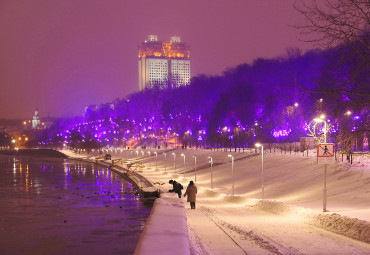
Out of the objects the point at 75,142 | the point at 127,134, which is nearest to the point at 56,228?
the point at 127,134

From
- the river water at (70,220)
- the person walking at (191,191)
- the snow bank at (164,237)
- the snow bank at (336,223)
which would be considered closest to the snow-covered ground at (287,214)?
the snow bank at (336,223)

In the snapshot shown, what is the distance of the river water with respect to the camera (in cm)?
2812

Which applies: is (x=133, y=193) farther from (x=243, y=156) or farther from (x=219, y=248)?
(x=219, y=248)

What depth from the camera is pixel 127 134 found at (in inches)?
5950

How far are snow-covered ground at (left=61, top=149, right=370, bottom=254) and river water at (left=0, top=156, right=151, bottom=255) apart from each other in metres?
4.85

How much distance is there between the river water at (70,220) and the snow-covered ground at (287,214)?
4848 mm

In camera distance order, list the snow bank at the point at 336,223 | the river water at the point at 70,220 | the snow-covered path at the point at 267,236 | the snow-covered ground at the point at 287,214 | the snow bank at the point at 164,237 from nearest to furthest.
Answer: the snow bank at the point at 164,237, the snow-covered path at the point at 267,236, the snow-covered ground at the point at 287,214, the snow bank at the point at 336,223, the river water at the point at 70,220

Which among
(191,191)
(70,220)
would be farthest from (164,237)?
(70,220)

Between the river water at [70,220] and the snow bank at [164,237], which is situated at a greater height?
the snow bank at [164,237]

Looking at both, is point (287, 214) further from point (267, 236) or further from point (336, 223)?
point (267, 236)

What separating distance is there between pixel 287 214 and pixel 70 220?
16672 mm

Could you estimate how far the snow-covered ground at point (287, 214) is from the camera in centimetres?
1867

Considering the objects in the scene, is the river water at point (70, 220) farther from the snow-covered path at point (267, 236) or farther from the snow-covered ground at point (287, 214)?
the snow-covered path at point (267, 236)

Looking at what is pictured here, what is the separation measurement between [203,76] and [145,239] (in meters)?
120
